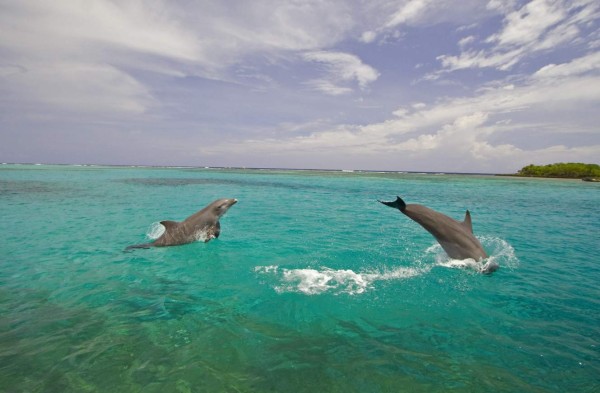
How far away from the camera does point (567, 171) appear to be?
325 feet

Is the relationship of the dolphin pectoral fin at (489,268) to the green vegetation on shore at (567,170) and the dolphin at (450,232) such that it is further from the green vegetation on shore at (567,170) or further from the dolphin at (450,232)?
the green vegetation on shore at (567,170)

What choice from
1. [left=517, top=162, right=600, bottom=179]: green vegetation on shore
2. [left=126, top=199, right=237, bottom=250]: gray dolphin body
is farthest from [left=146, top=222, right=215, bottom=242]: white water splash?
[left=517, top=162, right=600, bottom=179]: green vegetation on shore

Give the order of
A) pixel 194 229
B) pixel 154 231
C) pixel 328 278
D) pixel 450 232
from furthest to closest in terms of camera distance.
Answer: pixel 154 231 < pixel 194 229 < pixel 450 232 < pixel 328 278

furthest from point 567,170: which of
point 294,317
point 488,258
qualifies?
point 294,317

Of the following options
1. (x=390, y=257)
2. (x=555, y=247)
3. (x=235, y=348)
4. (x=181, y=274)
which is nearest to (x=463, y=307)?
(x=390, y=257)

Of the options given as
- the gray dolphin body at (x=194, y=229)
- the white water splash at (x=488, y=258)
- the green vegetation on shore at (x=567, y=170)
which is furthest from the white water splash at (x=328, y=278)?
the green vegetation on shore at (x=567, y=170)

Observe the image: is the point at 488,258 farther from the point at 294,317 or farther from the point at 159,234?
the point at 159,234

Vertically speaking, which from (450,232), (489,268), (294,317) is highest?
(450,232)

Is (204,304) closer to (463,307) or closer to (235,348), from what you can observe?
(235,348)

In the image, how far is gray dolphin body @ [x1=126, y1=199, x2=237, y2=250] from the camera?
38.7 feet

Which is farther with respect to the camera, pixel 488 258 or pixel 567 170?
pixel 567 170

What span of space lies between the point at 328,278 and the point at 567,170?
126622 mm

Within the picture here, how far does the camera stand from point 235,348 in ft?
16.7

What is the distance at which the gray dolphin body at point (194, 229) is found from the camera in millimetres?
11787
